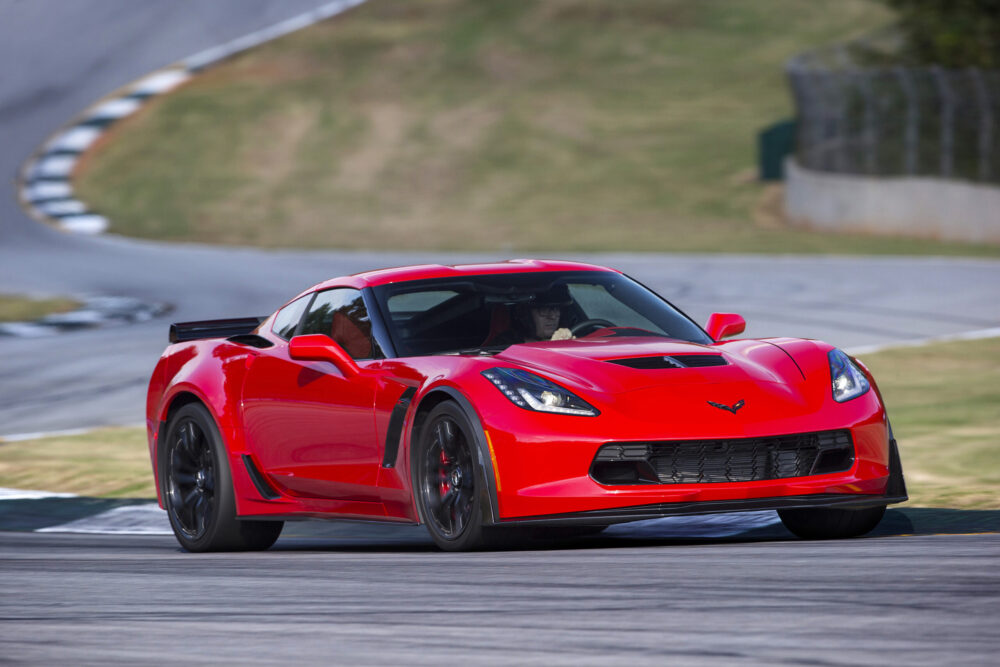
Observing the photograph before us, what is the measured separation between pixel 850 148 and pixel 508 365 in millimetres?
23771

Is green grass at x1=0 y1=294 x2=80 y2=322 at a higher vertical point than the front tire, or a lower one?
lower

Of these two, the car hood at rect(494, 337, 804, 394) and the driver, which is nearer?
the car hood at rect(494, 337, 804, 394)

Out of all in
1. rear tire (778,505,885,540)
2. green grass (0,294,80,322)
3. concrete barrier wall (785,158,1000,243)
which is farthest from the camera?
concrete barrier wall (785,158,1000,243)

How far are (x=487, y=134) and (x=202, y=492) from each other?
99.3 ft

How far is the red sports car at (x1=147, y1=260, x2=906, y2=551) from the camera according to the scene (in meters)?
6.36

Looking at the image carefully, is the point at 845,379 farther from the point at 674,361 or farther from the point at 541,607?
→ the point at 541,607

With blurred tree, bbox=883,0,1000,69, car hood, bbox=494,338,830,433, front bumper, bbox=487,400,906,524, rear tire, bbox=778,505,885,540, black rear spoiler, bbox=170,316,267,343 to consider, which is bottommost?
blurred tree, bbox=883,0,1000,69

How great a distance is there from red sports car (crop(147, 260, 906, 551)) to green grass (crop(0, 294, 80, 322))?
38.0 feet

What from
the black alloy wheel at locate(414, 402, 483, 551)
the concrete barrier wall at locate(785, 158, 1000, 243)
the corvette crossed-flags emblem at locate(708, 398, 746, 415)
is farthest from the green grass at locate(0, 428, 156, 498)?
the concrete barrier wall at locate(785, 158, 1000, 243)

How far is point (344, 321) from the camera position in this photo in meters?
7.64

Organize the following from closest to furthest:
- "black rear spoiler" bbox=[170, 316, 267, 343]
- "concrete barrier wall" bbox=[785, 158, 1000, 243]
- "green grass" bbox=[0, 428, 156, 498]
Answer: "black rear spoiler" bbox=[170, 316, 267, 343] → "green grass" bbox=[0, 428, 156, 498] → "concrete barrier wall" bbox=[785, 158, 1000, 243]

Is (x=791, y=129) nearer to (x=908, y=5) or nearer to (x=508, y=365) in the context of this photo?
(x=908, y=5)

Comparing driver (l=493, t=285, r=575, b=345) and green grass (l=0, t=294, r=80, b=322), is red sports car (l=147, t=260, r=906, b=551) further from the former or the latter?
green grass (l=0, t=294, r=80, b=322)

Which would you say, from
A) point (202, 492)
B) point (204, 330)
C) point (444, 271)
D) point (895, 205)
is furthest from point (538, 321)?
point (895, 205)
